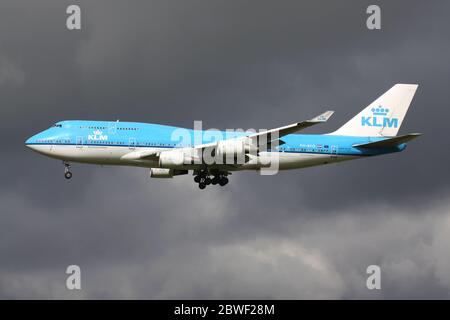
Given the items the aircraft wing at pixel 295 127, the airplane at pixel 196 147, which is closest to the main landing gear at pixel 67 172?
the airplane at pixel 196 147

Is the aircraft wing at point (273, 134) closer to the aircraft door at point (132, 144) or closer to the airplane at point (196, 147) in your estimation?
the airplane at point (196, 147)

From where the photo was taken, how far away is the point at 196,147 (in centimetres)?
7769

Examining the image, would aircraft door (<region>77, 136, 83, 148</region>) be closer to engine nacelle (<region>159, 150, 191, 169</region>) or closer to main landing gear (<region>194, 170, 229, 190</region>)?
engine nacelle (<region>159, 150, 191, 169</region>)

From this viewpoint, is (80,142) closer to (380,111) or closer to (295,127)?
(295,127)

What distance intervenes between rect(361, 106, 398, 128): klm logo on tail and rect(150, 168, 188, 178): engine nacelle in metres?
16.9

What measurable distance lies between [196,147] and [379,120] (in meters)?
19.2

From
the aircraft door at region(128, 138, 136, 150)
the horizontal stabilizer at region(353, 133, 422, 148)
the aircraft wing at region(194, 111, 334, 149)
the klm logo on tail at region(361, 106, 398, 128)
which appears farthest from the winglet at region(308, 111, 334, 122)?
the klm logo on tail at region(361, 106, 398, 128)

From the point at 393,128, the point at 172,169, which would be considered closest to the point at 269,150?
the point at 172,169

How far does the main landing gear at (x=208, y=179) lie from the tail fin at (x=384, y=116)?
11.0m

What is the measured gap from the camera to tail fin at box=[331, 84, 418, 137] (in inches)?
3408

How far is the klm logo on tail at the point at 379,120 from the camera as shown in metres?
87.2

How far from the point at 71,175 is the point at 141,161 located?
690cm

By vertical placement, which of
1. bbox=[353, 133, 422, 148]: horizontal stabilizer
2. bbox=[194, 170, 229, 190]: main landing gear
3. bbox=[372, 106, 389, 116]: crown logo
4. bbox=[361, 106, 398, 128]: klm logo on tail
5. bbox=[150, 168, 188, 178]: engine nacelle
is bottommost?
bbox=[194, 170, 229, 190]: main landing gear

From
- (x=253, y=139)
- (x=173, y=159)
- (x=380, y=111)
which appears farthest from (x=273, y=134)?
(x=380, y=111)
